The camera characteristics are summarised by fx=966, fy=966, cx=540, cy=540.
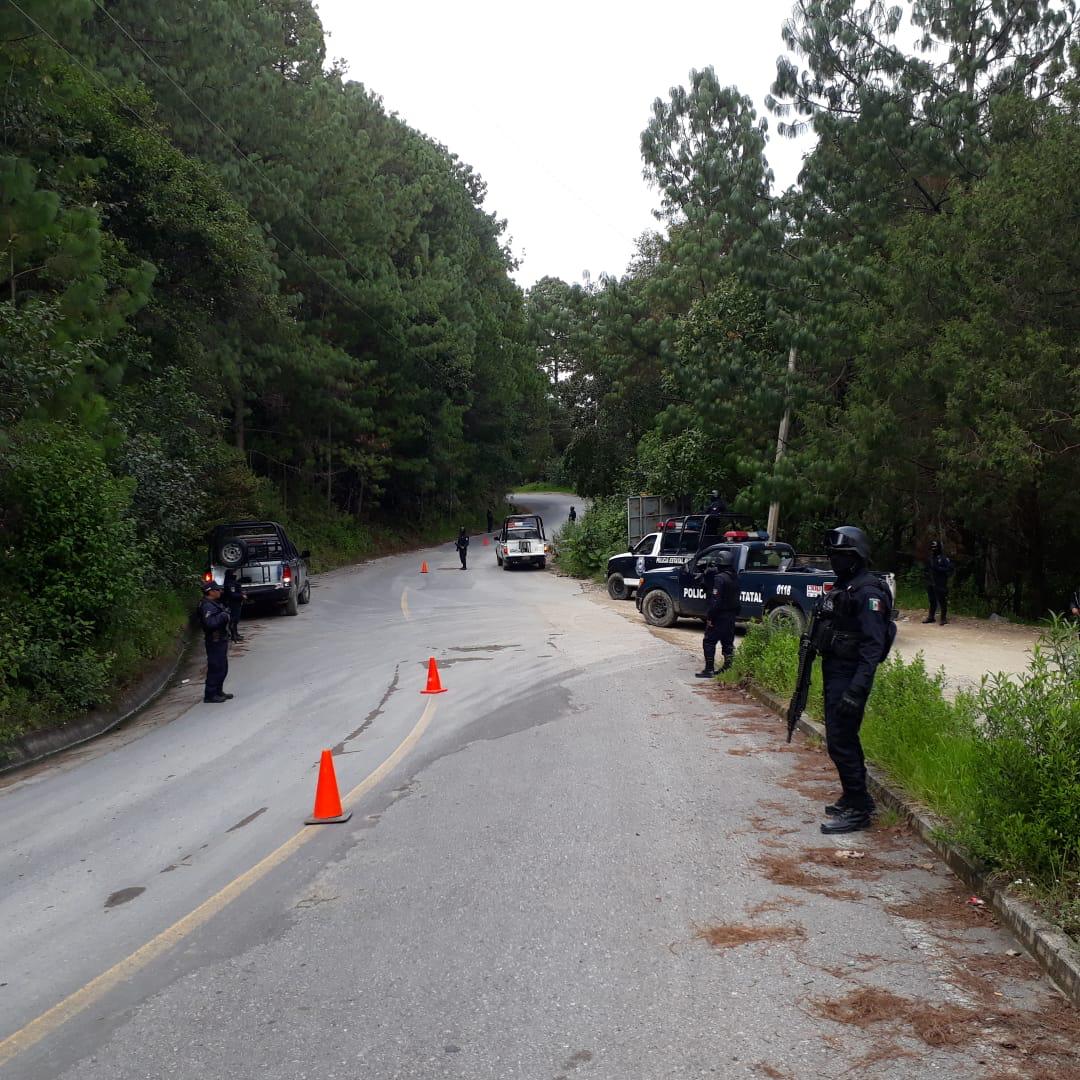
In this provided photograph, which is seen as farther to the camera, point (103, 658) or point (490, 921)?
point (103, 658)

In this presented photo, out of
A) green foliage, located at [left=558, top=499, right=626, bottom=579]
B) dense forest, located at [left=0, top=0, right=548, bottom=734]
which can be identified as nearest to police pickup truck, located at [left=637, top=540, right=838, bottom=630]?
dense forest, located at [left=0, top=0, right=548, bottom=734]

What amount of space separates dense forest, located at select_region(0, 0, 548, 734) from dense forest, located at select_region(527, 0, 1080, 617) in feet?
42.5

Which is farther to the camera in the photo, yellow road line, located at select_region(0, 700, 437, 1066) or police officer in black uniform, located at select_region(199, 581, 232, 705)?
police officer in black uniform, located at select_region(199, 581, 232, 705)

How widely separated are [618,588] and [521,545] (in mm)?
11698

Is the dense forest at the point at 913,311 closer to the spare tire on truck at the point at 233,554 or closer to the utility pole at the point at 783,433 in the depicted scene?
the utility pole at the point at 783,433

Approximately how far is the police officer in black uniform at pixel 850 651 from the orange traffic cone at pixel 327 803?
333 centimetres

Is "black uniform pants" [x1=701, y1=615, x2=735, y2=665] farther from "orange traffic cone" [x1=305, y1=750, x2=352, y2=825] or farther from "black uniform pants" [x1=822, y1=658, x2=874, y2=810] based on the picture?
"orange traffic cone" [x1=305, y1=750, x2=352, y2=825]

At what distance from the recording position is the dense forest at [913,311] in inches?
690

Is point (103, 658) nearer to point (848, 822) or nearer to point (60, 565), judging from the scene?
point (60, 565)

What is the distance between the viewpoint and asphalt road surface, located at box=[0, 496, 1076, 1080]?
12.2 feet

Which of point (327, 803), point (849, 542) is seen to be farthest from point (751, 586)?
point (327, 803)

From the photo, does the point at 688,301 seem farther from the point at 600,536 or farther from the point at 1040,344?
the point at 1040,344

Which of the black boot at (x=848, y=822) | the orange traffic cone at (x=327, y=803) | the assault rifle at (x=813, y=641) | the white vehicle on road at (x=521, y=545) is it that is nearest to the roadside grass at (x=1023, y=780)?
the black boot at (x=848, y=822)

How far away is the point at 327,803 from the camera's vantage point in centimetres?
686
